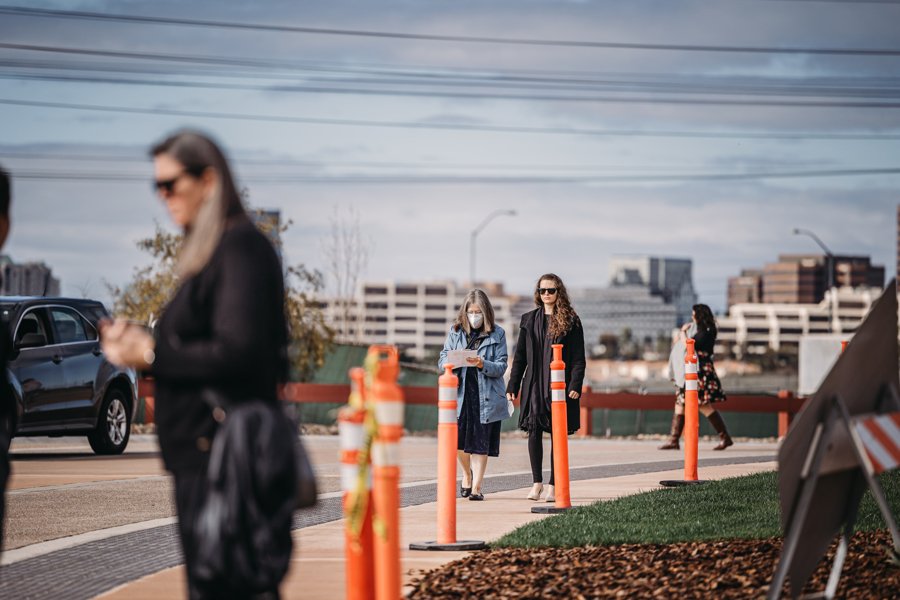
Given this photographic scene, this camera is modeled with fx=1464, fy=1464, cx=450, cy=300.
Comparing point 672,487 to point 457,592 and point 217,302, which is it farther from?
point 217,302

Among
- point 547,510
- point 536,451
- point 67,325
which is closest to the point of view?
point 547,510

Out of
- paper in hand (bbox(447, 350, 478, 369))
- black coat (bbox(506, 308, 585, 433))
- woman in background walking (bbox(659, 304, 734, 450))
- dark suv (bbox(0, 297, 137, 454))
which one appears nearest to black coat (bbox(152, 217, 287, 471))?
paper in hand (bbox(447, 350, 478, 369))

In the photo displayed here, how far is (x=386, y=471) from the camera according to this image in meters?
5.98

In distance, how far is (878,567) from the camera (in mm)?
8273

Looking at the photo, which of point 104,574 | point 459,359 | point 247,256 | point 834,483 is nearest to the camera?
point 247,256

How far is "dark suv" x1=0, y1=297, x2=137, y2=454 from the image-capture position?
56.1ft

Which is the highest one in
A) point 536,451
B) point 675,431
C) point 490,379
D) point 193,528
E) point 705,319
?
point 705,319

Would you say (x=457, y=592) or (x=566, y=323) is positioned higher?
(x=566, y=323)

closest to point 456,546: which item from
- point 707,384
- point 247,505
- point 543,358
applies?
point 543,358

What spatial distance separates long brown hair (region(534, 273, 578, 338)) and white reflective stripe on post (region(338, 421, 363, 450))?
7.39 meters

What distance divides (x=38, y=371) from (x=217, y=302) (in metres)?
13.3

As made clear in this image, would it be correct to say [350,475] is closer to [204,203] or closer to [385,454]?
[385,454]

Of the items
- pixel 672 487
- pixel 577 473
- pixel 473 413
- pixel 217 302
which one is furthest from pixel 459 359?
pixel 217 302

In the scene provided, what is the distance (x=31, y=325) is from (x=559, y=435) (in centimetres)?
829
